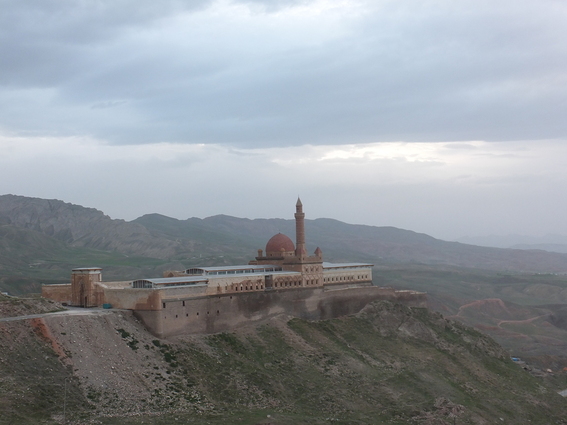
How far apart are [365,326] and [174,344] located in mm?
25387

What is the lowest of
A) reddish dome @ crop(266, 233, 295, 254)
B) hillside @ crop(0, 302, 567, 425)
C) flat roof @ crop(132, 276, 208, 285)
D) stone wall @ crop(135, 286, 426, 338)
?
hillside @ crop(0, 302, 567, 425)

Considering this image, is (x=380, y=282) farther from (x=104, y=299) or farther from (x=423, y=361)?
(x=104, y=299)

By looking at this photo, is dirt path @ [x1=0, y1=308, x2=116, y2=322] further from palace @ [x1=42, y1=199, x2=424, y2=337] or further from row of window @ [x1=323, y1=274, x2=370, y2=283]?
row of window @ [x1=323, y1=274, x2=370, y2=283]

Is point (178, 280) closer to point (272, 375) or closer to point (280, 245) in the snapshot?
point (272, 375)

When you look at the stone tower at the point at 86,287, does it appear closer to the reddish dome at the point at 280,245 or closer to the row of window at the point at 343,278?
the reddish dome at the point at 280,245

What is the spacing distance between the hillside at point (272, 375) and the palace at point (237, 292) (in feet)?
5.66

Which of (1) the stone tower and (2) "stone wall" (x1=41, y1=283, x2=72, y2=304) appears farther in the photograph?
(2) "stone wall" (x1=41, y1=283, x2=72, y2=304)

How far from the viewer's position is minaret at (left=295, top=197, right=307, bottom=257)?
7431 cm

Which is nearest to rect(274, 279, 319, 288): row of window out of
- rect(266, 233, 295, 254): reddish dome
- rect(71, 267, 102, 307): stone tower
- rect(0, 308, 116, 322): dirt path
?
rect(266, 233, 295, 254): reddish dome

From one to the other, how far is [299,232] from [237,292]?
1553 centimetres

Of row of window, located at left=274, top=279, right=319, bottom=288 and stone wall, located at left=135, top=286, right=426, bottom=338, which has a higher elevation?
row of window, located at left=274, top=279, right=319, bottom=288

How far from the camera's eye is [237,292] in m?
63.3

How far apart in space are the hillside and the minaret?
8.85 metres

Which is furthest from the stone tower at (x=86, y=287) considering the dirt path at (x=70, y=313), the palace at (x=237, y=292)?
the dirt path at (x=70, y=313)
